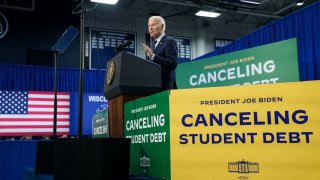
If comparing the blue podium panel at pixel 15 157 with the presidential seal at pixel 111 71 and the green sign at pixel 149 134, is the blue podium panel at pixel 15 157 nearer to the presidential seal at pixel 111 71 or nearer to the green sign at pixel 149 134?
the presidential seal at pixel 111 71

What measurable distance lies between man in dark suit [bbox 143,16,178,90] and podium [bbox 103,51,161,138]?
0.20 m

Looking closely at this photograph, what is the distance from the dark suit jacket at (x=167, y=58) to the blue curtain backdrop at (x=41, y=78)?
7.56 metres

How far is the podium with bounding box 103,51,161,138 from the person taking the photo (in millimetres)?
1733

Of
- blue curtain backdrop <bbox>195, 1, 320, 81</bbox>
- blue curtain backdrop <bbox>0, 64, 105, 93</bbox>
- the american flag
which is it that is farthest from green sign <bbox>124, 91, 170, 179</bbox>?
blue curtain backdrop <bbox>0, 64, 105, 93</bbox>

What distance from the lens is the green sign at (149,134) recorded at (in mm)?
1306

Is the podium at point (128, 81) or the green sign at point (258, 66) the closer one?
the podium at point (128, 81)

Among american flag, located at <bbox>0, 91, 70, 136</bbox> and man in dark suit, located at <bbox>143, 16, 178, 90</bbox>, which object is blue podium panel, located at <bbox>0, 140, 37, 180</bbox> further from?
american flag, located at <bbox>0, 91, 70, 136</bbox>

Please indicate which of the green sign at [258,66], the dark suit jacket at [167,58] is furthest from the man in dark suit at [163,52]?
the green sign at [258,66]

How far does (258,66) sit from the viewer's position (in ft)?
11.6

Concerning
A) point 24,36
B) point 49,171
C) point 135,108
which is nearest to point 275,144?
point 135,108

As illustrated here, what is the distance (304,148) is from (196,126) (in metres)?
0.35

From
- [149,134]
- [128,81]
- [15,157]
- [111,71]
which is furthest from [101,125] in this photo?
[15,157]

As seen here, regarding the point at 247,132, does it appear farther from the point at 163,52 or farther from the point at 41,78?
the point at 41,78

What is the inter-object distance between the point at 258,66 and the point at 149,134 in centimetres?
236
